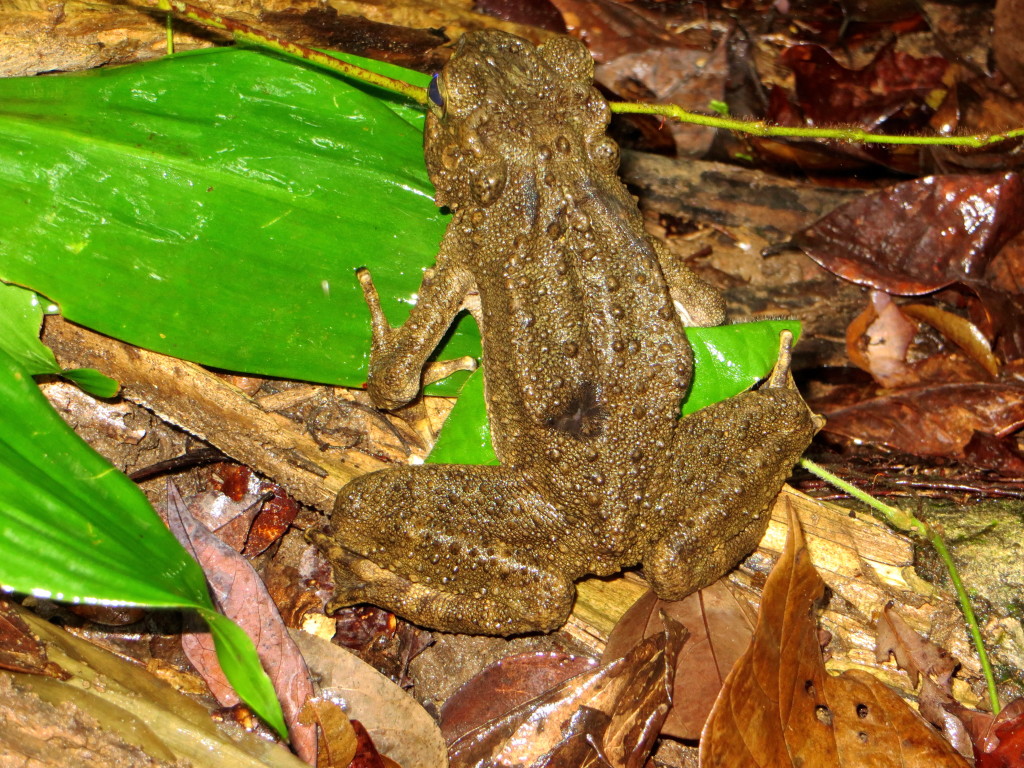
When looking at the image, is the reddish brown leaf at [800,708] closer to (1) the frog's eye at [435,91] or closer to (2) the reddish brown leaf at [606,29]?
(1) the frog's eye at [435,91]

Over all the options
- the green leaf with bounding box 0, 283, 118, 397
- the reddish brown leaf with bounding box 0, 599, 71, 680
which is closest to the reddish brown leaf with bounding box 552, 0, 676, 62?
the green leaf with bounding box 0, 283, 118, 397

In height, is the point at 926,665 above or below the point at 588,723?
above

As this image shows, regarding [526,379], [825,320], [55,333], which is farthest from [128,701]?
[825,320]

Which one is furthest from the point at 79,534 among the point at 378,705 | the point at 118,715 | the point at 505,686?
the point at 505,686

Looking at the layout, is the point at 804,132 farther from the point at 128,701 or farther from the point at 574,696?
the point at 128,701

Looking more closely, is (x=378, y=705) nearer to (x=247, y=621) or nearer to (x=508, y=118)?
(x=247, y=621)

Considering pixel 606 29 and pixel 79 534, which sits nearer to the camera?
pixel 79 534

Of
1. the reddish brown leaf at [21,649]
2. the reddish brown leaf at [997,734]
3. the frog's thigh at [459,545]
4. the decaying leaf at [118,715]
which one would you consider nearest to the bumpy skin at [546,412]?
the frog's thigh at [459,545]
